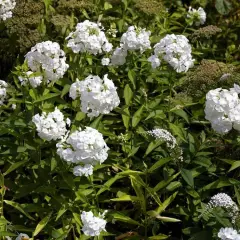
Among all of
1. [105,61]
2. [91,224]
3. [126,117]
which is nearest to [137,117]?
[126,117]

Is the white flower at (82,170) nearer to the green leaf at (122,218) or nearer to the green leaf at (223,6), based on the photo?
the green leaf at (122,218)

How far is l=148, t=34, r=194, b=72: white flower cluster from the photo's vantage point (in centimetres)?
341

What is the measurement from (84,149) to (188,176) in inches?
26.1

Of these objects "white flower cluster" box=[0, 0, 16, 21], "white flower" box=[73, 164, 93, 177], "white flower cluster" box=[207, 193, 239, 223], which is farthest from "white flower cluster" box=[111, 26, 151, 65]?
"white flower cluster" box=[207, 193, 239, 223]

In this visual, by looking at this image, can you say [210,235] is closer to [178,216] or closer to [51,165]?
[178,216]

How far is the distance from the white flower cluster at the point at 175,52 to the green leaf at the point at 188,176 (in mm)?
678

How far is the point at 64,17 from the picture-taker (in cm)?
437

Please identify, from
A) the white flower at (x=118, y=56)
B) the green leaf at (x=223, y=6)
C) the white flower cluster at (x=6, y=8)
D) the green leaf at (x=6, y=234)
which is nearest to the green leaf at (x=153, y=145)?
the white flower at (x=118, y=56)

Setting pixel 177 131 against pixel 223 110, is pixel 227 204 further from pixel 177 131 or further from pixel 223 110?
pixel 177 131

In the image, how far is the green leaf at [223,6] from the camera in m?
5.18

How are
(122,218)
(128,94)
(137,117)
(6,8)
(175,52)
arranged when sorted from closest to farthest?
(122,218)
(175,52)
(137,117)
(128,94)
(6,8)

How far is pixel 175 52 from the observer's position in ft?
11.2

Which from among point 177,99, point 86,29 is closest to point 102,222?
point 177,99

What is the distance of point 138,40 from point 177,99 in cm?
46
